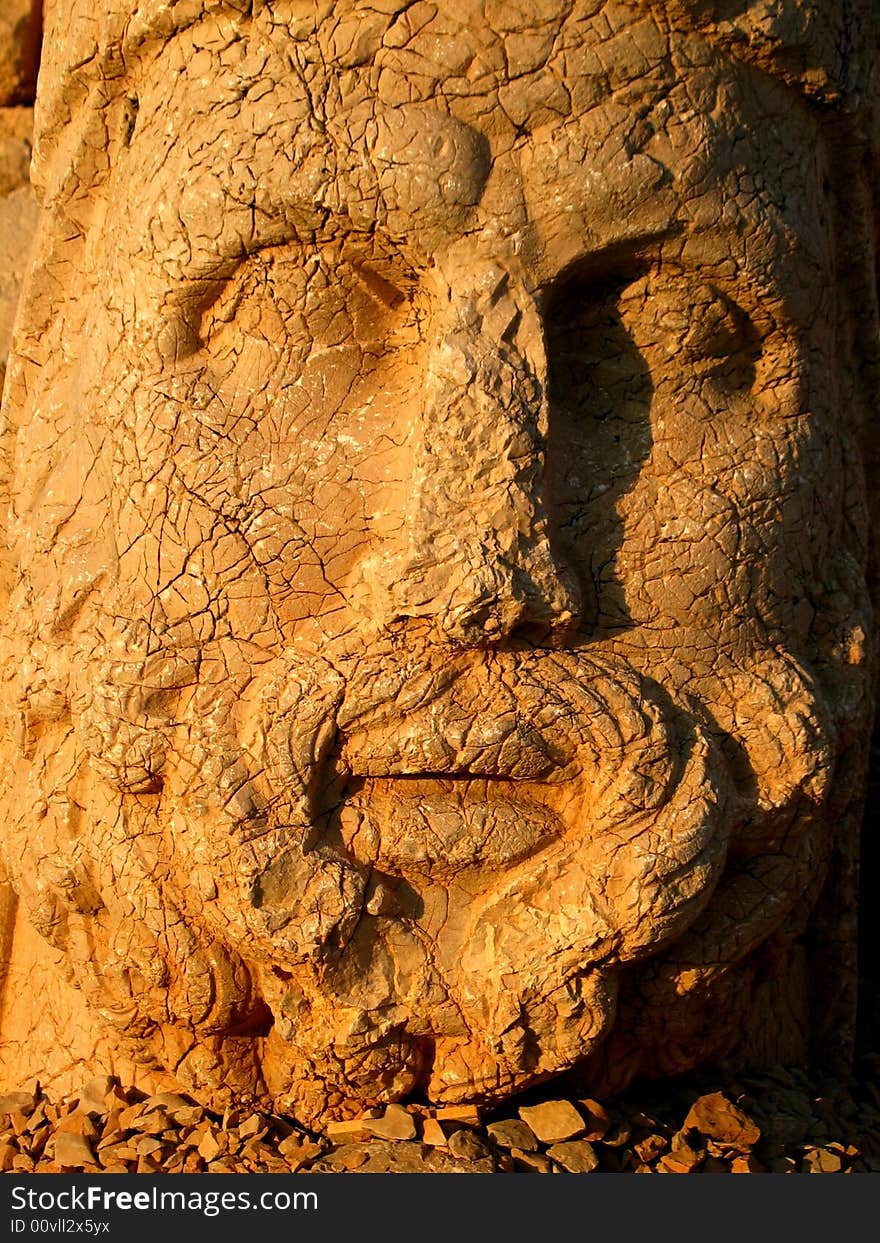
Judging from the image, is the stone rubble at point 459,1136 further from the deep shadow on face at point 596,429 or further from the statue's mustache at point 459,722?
the deep shadow on face at point 596,429

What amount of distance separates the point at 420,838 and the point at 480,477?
55 cm

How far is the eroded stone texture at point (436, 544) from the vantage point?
1.99 metres

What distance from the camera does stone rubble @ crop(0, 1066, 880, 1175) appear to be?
7.00 feet

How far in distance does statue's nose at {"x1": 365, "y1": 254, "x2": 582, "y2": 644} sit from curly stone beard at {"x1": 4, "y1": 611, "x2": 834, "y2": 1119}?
8 centimetres

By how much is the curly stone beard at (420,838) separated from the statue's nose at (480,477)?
0.26 ft

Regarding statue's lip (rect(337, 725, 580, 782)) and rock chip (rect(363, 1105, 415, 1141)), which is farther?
rock chip (rect(363, 1105, 415, 1141))

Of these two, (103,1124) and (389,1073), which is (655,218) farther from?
(103,1124)

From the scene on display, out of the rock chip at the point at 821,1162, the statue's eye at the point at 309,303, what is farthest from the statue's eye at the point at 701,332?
the rock chip at the point at 821,1162

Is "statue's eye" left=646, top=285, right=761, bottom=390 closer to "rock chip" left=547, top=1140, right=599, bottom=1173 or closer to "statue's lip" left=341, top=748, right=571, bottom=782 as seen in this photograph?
"statue's lip" left=341, top=748, right=571, bottom=782

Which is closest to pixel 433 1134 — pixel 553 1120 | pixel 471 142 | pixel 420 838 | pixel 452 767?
pixel 553 1120

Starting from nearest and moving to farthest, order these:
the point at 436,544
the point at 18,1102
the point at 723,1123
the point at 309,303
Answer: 1. the point at 436,544
2. the point at 309,303
3. the point at 723,1123
4. the point at 18,1102

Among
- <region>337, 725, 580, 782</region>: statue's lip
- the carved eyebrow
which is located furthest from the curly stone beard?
the carved eyebrow

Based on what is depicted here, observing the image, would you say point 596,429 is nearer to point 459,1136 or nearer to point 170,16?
point 170,16

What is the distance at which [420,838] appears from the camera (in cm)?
204
